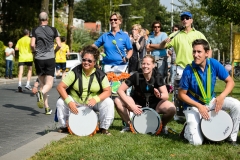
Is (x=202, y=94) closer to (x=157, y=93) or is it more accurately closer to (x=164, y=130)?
(x=157, y=93)

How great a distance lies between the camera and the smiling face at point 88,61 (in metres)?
7.64

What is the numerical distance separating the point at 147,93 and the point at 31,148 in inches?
88.6

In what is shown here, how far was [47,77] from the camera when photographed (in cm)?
1120

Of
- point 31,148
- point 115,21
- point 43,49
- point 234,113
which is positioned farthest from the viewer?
point 43,49

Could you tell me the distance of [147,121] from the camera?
7.68 metres

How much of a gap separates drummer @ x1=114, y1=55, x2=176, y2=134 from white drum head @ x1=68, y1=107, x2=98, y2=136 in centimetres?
57

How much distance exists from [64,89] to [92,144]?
1221mm

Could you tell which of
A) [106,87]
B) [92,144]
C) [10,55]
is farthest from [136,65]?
[10,55]

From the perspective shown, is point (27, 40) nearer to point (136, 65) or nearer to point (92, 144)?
point (136, 65)

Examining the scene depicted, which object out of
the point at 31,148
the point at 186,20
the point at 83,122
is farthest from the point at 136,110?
the point at 186,20

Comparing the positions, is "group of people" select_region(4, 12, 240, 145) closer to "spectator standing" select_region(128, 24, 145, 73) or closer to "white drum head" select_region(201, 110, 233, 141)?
"white drum head" select_region(201, 110, 233, 141)

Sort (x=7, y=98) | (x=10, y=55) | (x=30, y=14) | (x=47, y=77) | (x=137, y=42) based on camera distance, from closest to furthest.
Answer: (x=47, y=77)
(x=137, y=42)
(x=7, y=98)
(x=10, y=55)
(x=30, y=14)

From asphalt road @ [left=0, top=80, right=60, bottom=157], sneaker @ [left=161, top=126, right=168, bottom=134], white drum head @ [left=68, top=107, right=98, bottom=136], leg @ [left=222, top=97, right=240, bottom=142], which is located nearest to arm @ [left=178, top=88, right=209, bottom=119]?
leg @ [left=222, top=97, right=240, bottom=142]

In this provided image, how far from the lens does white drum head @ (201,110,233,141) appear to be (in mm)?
6789
